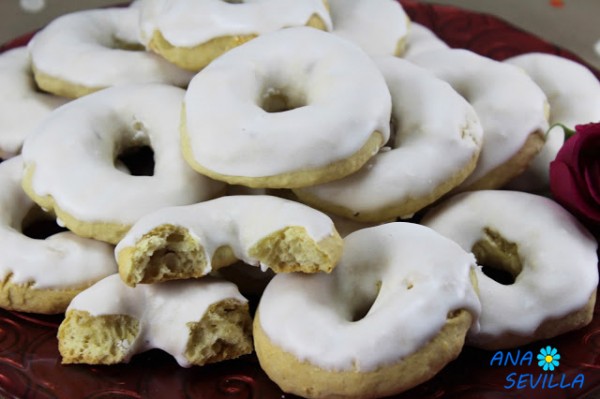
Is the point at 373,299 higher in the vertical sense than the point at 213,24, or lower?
lower

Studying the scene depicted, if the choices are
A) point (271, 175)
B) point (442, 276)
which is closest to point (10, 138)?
point (271, 175)

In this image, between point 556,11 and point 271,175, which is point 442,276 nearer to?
point 271,175

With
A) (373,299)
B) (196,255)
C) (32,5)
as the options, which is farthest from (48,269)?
(32,5)

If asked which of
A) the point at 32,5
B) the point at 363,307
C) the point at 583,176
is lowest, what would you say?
the point at 32,5

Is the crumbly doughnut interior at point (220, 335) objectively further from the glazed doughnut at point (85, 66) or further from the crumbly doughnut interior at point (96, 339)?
the glazed doughnut at point (85, 66)

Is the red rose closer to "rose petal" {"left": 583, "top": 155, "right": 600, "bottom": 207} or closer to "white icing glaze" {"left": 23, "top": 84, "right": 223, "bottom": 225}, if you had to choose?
"rose petal" {"left": 583, "top": 155, "right": 600, "bottom": 207}

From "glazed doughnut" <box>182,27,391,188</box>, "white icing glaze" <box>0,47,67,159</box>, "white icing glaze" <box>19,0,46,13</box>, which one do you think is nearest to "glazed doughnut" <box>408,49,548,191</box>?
"glazed doughnut" <box>182,27,391,188</box>

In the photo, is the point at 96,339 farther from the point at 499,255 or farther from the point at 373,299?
the point at 499,255
